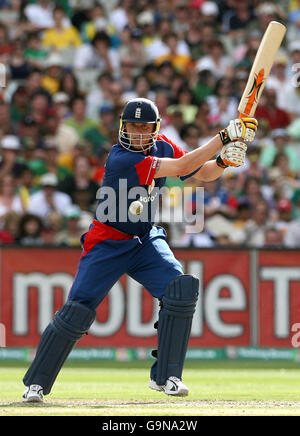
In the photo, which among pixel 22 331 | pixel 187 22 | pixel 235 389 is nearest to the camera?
pixel 235 389

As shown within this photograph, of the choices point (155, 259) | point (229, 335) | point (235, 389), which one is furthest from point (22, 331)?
point (155, 259)

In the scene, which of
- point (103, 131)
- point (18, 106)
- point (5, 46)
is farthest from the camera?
point (5, 46)

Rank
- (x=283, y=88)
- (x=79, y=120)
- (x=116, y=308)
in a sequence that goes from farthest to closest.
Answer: (x=283, y=88) < (x=79, y=120) < (x=116, y=308)

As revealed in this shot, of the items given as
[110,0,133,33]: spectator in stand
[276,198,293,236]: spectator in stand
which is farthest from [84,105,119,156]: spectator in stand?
[276,198,293,236]: spectator in stand

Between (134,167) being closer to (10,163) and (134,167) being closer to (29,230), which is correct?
(29,230)

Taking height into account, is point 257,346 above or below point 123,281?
below

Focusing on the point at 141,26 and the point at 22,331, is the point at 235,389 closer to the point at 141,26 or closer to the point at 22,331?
the point at 22,331

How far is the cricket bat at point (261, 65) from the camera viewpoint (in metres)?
7.09

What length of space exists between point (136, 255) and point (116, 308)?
411 centimetres

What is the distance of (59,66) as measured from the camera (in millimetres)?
14539

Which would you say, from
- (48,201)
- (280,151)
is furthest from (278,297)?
(48,201)

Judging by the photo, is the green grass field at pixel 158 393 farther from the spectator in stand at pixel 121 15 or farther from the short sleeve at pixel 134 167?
the spectator in stand at pixel 121 15

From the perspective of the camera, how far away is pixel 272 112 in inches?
555

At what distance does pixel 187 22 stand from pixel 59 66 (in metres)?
2.29
